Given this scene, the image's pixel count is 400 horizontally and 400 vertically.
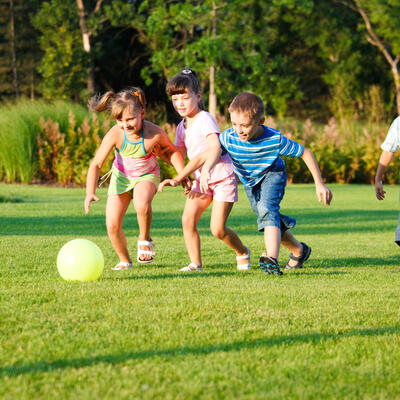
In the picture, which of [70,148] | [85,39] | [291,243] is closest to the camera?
[291,243]

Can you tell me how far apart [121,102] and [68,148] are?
12326mm

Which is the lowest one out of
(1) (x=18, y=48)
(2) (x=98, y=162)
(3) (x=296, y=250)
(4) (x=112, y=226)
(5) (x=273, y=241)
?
(3) (x=296, y=250)

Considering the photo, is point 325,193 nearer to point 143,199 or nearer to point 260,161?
point 260,161

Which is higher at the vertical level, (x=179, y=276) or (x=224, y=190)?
(x=224, y=190)

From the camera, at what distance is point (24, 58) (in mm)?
42406

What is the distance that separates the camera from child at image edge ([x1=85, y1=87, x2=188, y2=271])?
5973mm

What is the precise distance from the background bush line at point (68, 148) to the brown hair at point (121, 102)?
11802 millimetres

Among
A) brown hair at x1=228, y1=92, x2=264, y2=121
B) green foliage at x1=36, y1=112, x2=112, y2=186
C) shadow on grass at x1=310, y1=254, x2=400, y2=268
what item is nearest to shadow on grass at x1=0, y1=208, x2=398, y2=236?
shadow on grass at x1=310, y1=254, x2=400, y2=268

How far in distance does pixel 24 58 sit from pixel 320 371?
42.1 m

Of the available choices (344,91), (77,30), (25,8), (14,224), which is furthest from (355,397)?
(25,8)

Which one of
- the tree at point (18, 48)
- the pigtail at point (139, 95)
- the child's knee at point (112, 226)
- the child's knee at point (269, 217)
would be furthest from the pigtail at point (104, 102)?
the tree at point (18, 48)

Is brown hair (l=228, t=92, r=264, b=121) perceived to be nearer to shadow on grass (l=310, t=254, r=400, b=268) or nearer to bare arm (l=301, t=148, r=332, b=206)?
bare arm (l=301, t=148, r=332, b=206)

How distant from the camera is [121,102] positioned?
5.93m

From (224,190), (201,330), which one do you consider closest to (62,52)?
(224,190)
